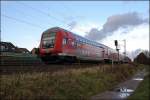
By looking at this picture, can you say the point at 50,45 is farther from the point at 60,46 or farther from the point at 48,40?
the point at 60,46

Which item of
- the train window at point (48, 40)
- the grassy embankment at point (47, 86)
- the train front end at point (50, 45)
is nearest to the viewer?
the grassy embankment at point (47, 86)

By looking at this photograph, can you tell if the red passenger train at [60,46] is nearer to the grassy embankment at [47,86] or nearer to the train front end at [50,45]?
the train front end at [50,45]

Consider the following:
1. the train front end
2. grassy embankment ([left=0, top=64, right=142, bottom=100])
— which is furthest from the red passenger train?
grassy embankment ([left=0, top=64, right=142, bottom=100])

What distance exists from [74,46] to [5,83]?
15.2 meters

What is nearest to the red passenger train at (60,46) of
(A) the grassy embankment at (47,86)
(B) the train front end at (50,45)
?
(B) the train front end at (50,45)

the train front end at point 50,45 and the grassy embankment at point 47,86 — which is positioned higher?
the train front end at point 50,45

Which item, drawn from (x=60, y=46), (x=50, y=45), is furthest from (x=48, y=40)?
(x=60, y=46)

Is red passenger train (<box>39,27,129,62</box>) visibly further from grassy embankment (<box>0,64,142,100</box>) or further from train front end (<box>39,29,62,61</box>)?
grassy embankment (<box>0,64,142,100</box>)

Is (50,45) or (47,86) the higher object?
(50,45)

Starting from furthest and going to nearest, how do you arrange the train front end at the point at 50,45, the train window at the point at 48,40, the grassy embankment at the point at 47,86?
the train window at the point at 48,40 < the train front end at the point at 50,45 < the grassy embankment at the point at 47,86

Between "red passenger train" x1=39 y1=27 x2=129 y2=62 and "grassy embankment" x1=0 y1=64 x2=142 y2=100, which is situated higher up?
"red passenger train" x1=39 y1=27 x2=129 y2=62

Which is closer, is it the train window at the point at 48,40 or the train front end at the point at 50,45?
the train front end at the point at 50,45

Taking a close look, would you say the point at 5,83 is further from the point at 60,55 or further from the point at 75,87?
the point at 60,55

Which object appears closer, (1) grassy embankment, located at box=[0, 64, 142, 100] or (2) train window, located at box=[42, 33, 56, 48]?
(1) grassy embankment, located at box=[0, 64, 142, 100]
